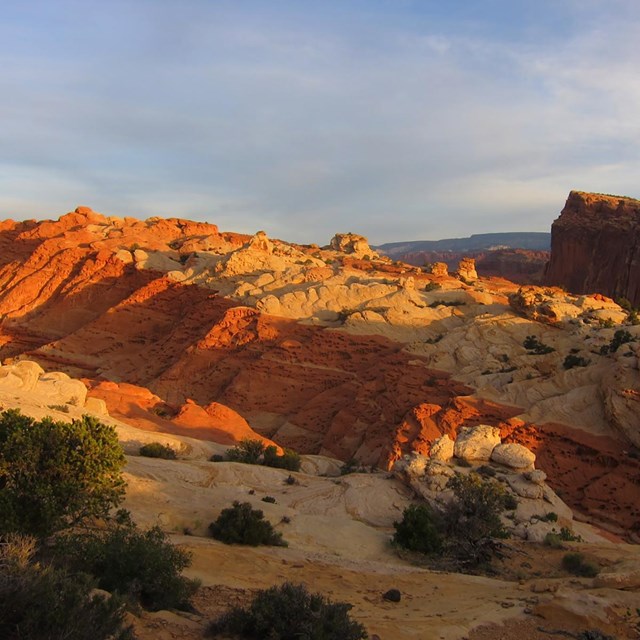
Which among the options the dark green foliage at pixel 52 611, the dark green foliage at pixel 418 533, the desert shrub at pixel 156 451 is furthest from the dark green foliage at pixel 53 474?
the desert shrub at pixel 156 451

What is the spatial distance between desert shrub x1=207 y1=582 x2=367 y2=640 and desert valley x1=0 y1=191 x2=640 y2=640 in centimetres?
52

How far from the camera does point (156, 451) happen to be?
1678cm

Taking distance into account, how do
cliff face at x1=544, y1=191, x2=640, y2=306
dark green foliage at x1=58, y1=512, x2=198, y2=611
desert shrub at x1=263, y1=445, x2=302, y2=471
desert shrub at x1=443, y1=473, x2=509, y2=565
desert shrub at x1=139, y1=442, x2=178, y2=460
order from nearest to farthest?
dark green foliage at x1=58, y1=512, x2=198, y2=611 < desert shrub at x1=443, y1=473, x2=509, y2=565 < desert shrub at x1=139, y1=442, x2=178, y2=460 < desert shrub at x1=263, y1=445, x2=302, y2=471 < cliff face at x1=544, y1=191, x2=640, y2=306

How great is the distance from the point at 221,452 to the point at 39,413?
17.9 ft

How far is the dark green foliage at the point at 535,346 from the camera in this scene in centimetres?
2470

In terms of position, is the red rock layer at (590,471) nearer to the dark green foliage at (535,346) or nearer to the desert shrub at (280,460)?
the dark green foliage at (535,346)

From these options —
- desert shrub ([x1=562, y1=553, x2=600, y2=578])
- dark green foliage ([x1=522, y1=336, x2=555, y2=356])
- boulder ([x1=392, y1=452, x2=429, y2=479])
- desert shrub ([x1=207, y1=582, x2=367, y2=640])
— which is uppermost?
dark green foliage ([x1=522, y1=336, x2=555, y2=356])

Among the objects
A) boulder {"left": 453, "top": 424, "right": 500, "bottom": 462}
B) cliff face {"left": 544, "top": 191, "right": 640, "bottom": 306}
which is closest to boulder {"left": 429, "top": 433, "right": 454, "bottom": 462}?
boulder {"left": 453, "top": 424, "right": 500, "bottom": 462}

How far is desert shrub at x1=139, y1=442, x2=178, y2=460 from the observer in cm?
1678

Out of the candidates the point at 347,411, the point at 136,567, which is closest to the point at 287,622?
the point at 136,567

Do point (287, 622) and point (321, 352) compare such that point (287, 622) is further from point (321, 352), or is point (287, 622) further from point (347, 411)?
point (321, 352)

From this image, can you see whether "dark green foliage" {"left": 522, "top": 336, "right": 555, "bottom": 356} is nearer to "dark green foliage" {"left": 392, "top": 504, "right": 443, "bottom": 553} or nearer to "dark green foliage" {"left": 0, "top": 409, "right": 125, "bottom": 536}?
"dark green foliage" {"left": 392, "top": 504, "right": 443, "bottom": 553}

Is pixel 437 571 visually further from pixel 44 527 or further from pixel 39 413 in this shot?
pixel 39 413

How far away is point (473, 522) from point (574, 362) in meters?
12.6
